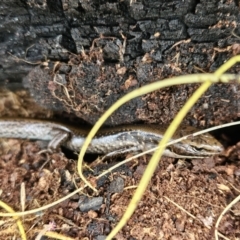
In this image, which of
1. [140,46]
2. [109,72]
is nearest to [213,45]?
A: [140,46]

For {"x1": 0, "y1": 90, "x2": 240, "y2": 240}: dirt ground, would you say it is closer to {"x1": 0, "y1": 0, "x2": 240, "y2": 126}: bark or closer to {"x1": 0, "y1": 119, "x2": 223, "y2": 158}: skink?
{"x1": 0, "y1": 119, "x2": 223, "y2": 158}: skink

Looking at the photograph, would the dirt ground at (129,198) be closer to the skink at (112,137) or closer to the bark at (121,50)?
the skink at (112,137)

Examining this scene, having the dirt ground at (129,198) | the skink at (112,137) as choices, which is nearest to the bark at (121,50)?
the skink at (112,137)

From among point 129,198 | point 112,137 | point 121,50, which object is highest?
point 121,50

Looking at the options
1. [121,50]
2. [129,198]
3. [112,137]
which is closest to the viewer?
[129,198]

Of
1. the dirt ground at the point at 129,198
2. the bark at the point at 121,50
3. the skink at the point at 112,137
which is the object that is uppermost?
the bark at the point at 121,50

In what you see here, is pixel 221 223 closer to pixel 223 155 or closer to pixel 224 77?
pixel 223 155

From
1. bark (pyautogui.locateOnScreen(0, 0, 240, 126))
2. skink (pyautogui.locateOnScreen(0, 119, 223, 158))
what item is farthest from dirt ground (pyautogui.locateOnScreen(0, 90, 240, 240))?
bark (pyautogui.locateOnScreen(0, 0, 240, 126))
